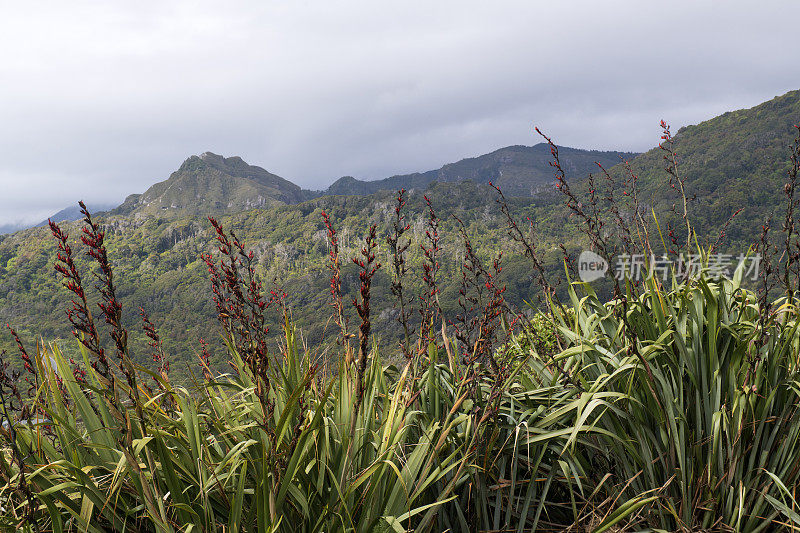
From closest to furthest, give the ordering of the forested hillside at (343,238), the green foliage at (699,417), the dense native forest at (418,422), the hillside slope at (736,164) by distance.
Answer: the dense native forest at (418,422) → the green foliage at (699,417) → the hillside slope at (736,164) → the forested hillside at (343,238)

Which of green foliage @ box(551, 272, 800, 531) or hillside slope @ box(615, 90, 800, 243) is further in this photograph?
hillside slope @ box(615, 90, 800, 243)

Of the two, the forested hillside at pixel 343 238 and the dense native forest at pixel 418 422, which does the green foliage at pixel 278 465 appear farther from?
the forested hillside at pixel 343 238

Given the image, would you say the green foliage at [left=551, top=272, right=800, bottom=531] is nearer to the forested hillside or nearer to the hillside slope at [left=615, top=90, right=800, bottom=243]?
the forested hillside

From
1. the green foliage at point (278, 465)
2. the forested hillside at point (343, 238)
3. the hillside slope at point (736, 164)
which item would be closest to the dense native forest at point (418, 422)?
the green foliage at point (278, 465)

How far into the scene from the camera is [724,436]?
1882 mm

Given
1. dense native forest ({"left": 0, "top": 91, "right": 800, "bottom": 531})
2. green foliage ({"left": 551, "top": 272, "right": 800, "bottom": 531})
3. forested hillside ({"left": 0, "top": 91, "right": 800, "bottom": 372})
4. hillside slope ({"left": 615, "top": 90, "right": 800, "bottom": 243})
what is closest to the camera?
dense native forest ({"left": 0, "top": 91, "right": 800, "bottom": 531})

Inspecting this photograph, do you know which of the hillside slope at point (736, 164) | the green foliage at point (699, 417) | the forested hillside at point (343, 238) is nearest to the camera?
the green foliage at point (699, 417)

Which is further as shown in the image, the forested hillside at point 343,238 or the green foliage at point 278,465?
the forested hillside at point 343,238

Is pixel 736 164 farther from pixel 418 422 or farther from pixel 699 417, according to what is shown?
pixel 418 422

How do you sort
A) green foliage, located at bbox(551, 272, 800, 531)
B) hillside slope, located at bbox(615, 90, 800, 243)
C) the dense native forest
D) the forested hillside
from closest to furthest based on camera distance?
the dense native forest → green foliage, located at bbox(551, 272, 800, 531) → hillside slope, located at bbox(615, 90, 800, 243) → the forested hillside

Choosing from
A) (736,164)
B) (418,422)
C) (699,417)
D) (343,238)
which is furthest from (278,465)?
(343,238)

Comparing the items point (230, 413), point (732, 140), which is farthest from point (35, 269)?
point (732, 140)

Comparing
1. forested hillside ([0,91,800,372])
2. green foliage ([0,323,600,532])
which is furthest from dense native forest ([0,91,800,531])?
forested hillside ([0,91,800,372])

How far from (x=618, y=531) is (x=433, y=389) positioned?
0.83 m
